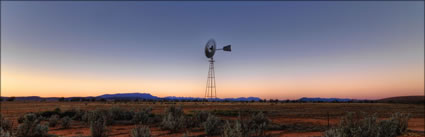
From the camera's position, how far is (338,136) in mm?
7703

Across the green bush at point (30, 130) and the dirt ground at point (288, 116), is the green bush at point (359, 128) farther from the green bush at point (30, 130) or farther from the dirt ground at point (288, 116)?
the green bush at point (30, 130)

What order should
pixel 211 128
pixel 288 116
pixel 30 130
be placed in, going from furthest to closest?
1. pixel 288 116
2. pixel 211 128
3. pixel 30 130

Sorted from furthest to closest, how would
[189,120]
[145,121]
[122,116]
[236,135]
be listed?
[122,116]
[145,121]
[189,120]
[236,135]

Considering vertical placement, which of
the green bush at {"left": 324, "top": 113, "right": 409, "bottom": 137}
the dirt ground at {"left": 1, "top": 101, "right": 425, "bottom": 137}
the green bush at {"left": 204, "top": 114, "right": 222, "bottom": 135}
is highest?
the green bush at {"left": 324, "top": 113, "right": 409, "bottom": 137}

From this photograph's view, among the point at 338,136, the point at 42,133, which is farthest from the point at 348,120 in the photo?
the point at 42,133

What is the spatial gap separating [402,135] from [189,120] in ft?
36.2

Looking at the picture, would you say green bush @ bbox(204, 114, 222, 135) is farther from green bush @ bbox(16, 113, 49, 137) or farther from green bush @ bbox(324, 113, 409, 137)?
green bush @ bbox(16, 113, 49, 137)

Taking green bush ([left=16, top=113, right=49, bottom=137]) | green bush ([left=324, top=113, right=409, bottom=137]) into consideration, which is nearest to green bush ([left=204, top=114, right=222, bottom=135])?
green bush ([left=324, top=113, right=409, bottom=137])

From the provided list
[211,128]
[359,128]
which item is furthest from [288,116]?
[359,128]

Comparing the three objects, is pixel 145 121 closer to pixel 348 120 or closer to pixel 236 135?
pixel 236 135

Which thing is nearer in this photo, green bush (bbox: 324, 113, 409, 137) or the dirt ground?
green bush (bbox: 324, 113, 409, 137)

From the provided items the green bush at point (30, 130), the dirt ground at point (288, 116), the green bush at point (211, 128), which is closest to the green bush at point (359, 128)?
the dirt ground at point (288, 116)

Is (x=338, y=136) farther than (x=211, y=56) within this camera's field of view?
No

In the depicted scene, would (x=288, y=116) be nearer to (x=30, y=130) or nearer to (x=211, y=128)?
(x=211, y=128)
